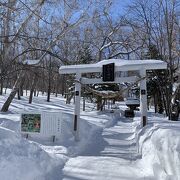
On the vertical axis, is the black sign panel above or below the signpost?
above

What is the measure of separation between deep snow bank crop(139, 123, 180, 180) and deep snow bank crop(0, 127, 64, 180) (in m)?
2.31

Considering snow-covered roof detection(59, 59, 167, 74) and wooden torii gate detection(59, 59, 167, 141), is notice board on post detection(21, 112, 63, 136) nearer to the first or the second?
wooden torii gate detection(59, 59, 167, 141)

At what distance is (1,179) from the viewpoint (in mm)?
6027

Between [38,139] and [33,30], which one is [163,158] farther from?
[33,30]

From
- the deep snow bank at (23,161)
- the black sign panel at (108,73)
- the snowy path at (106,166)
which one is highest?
the black sign panel at (108,73)

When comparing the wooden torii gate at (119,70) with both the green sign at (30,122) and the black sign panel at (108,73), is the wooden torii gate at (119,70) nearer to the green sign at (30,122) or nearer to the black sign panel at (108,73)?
the black sign panel at (108,73)

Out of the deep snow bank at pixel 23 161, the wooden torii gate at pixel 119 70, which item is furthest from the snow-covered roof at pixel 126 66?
the deep snow bank at pixel 23 161

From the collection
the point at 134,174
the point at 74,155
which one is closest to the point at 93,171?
the point at 134,174

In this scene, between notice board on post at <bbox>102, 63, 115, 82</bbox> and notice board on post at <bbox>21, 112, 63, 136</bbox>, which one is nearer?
notice board on post at <bbox>21, 112, 63, 136</bbox>

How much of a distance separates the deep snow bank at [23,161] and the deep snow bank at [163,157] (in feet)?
7.57

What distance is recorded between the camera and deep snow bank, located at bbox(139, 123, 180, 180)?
20.3 feet

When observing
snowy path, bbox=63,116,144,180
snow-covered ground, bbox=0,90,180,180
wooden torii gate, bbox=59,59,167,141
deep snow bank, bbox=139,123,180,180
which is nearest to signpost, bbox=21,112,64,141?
snow-covered ground, bbox=0,90,180,180

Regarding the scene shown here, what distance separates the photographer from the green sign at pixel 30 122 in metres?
12.9

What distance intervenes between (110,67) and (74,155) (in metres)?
4.82
